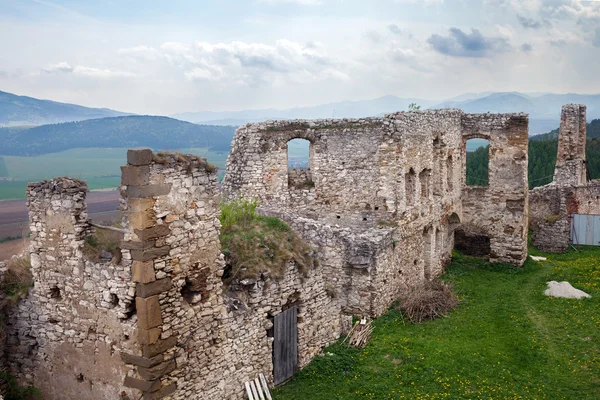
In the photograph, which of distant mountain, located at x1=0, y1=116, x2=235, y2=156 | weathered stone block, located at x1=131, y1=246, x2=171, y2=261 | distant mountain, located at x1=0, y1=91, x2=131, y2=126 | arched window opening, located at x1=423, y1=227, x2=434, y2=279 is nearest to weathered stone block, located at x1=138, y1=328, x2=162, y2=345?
weathered stone block, located at x1=131, y1=246, x2=171, y2=261

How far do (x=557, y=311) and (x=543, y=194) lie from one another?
37.9ft

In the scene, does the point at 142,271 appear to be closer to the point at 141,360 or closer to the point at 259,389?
the point at 141,360

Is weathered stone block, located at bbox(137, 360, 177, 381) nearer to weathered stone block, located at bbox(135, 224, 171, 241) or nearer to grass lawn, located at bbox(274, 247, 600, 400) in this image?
weathered stone block, located at bbox(135, 224, 171, 241)

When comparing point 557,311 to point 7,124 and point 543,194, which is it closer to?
point 543,194

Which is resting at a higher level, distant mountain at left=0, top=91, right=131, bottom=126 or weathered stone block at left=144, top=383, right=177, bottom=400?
distant mountain at left=0, top=91, right=131, bottom=126

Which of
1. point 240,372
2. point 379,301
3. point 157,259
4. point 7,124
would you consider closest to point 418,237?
point 379,301

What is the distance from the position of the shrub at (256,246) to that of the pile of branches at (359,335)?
276 centimetres

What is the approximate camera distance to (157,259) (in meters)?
8.71

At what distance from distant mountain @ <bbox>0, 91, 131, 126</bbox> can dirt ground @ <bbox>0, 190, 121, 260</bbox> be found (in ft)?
111

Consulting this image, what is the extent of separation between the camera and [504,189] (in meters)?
22.0

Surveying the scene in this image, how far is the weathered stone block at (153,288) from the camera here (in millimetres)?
8539

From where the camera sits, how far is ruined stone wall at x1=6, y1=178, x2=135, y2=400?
29.3ft

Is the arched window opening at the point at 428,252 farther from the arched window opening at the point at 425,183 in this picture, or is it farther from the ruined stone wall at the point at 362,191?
the arched window opening at the point at 425,183

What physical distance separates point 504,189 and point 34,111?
5306cm
